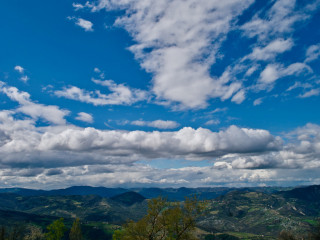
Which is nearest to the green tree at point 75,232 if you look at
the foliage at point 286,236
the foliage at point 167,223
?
the foliage at point 167,223

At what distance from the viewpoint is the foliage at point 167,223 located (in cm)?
5103

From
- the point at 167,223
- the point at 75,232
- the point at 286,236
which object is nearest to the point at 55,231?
the point at 75,232

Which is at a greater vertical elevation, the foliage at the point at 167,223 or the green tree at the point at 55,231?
the foliage at the point at 167,223

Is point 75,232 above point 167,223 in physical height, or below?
below

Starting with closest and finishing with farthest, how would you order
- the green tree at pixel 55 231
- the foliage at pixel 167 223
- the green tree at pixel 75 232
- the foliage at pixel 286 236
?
the foliage at pixel 167 223 < the green tree at pixel 55 231 < the foliage at pixel 286 236 < the green tree at pixel 75 232

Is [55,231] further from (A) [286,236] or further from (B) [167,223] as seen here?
(A) [286,236]

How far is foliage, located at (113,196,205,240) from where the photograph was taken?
51.0m

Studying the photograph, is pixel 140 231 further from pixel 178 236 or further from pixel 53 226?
pixel 53 226

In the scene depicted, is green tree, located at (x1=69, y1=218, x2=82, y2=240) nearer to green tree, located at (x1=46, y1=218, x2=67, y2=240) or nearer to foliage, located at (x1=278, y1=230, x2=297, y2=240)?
green tree, located at (x1=46, y1=218, x2=67, y2=240)

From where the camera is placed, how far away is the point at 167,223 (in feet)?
168

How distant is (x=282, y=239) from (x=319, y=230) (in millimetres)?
16153

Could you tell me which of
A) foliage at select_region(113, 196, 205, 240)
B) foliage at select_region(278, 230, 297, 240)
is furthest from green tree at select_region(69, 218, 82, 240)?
foliage at select_region(278, 230, 297, 240)

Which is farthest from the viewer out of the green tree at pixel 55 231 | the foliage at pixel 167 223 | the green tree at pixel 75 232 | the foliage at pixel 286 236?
the green tree at pixel 75 232

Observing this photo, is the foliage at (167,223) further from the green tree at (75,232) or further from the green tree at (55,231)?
the green tree at (75,232)
